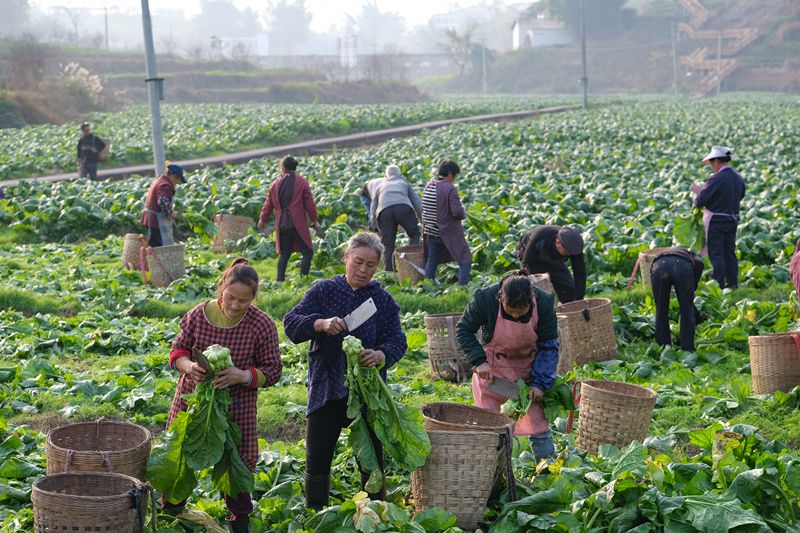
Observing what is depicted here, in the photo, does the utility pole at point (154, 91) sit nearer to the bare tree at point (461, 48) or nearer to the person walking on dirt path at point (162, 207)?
the person walking on dirt path at point (162, 207)

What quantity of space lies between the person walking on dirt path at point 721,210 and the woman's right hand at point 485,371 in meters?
6.41

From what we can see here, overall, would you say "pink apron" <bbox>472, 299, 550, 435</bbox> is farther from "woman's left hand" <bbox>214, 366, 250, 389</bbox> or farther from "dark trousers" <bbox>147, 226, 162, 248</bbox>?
"dark trousers" <bbox>147, 226, 162, 248</bbox>

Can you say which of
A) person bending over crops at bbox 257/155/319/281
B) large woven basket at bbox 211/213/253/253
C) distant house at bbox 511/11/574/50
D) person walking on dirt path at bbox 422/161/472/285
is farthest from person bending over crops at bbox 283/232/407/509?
distant house at bbox 511/11/574/50

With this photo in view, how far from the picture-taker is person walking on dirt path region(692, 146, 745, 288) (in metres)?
11.9

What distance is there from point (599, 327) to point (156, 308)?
5.23 metres

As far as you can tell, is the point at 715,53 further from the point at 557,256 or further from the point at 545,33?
the point at 557,256

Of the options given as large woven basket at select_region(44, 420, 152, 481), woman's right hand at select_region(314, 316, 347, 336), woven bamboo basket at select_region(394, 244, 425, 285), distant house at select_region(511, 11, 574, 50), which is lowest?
woven bamboo basket at select_region(394, 244, 425, 285)

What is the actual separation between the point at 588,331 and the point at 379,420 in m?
4.42

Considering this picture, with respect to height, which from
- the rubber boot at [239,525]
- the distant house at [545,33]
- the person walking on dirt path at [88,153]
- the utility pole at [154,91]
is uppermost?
the distant house at [545,33]

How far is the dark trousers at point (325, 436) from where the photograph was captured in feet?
18.4

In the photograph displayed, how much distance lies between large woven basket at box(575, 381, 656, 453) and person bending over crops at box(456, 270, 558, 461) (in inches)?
21.3

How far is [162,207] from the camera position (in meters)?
12.7

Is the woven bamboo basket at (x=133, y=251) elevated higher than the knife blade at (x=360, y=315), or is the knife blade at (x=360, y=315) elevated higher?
the knife blade at (x=360, y=315)

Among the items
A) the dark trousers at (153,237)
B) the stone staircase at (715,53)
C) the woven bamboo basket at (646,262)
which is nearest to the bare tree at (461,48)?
the stone staircase at (715,53)
